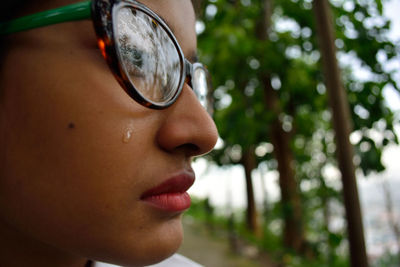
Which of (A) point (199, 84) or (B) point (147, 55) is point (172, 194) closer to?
(B) point (147, 55)

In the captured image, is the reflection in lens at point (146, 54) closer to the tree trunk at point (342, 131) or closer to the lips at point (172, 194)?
the lips at point (172, 194)

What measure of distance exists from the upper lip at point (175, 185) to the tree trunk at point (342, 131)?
169 cm

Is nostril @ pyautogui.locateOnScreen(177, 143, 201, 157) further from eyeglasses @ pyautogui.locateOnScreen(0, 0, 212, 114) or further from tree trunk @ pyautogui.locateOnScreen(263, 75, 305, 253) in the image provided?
tree trunk @ pyautogui.locateOnScreen(263, 75, 305, 253)

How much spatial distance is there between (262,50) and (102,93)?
493 cm

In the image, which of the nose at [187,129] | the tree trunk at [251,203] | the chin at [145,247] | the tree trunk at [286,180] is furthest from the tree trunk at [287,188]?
the chin at [145,247]

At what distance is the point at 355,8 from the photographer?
2838mm

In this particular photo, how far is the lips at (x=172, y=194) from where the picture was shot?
2.34 ft

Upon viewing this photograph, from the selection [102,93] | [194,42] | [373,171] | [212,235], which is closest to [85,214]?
[102,93]

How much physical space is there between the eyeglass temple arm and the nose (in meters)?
0.29

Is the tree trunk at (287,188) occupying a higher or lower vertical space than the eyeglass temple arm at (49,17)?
higher

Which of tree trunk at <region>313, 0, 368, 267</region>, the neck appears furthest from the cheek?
tree trunk at <region>313, 0, 368, 267</region>

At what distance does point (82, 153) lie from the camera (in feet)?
2.18

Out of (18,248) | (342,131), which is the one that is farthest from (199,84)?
(342,131)

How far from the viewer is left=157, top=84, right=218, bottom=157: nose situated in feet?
2.35
